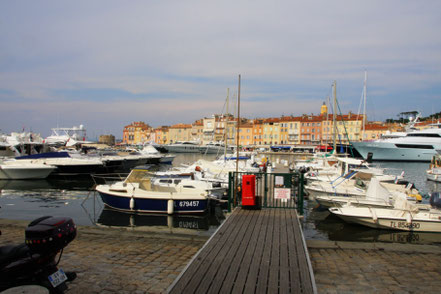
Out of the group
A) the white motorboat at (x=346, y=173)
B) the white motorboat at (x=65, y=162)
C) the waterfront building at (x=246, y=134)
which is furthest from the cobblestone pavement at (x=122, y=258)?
the waterfront building at (x=246, y=134)

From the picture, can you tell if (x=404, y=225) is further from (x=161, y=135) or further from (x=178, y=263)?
(x=161, y=135)

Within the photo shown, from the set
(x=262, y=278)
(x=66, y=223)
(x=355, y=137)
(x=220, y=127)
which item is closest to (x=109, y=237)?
(x=66, y=223)

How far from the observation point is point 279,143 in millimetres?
129625

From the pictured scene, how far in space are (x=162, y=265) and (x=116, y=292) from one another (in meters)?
1.47

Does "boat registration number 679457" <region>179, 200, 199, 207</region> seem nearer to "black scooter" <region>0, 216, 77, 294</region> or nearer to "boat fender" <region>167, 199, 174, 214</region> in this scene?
"boat fender" <region>167, 199, 174, 214</region>

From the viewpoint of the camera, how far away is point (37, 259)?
4.46 meters

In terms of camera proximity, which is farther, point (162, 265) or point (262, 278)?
point (162, 265)

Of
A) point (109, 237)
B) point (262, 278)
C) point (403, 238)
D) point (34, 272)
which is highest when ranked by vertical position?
point (34, 272)

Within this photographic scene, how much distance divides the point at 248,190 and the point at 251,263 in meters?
5.21

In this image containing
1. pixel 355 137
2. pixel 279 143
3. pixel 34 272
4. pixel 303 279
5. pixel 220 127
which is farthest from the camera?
pixel 220 127

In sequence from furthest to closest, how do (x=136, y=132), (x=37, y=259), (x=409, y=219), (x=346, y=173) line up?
(x=136, y=132) < (x=346, y=173) < (x=409, y=219) < (x=37, y=259)

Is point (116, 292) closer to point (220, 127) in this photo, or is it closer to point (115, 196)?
point (115, 196)

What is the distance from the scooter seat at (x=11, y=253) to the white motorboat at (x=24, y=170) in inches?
1220

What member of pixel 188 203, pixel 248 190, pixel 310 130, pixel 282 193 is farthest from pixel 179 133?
pixel 282 193
